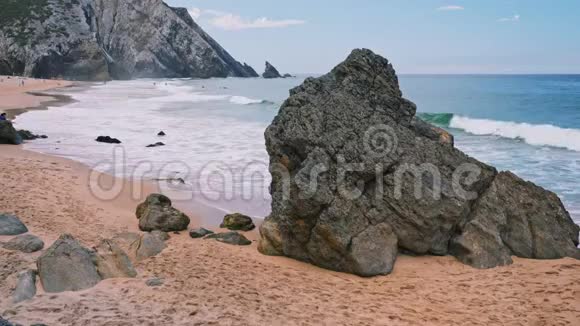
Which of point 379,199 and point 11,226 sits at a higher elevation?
point 379,199

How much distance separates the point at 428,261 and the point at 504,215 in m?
1.45

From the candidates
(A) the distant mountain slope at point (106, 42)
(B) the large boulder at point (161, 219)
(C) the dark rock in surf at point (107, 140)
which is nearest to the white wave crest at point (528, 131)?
(B) the large boulder at point (161, 219)

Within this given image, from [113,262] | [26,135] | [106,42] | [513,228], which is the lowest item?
[113,262]

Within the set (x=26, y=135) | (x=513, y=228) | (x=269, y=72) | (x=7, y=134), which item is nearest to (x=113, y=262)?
(x=513, y=228)

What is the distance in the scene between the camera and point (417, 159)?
785 centimetres

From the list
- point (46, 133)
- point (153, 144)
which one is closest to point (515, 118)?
point (153, 144)

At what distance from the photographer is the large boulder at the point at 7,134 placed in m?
15.0

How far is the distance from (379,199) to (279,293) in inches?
87.5

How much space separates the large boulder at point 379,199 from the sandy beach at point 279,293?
0.29 m

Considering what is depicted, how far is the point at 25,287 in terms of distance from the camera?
18.2 ft

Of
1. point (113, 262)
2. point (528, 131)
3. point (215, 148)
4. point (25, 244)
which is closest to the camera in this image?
point (113, 262)

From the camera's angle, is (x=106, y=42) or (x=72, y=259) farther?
(x=106, y=42)

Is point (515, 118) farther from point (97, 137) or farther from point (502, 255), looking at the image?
point (502, 255)

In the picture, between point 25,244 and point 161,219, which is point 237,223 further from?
point 25,244
